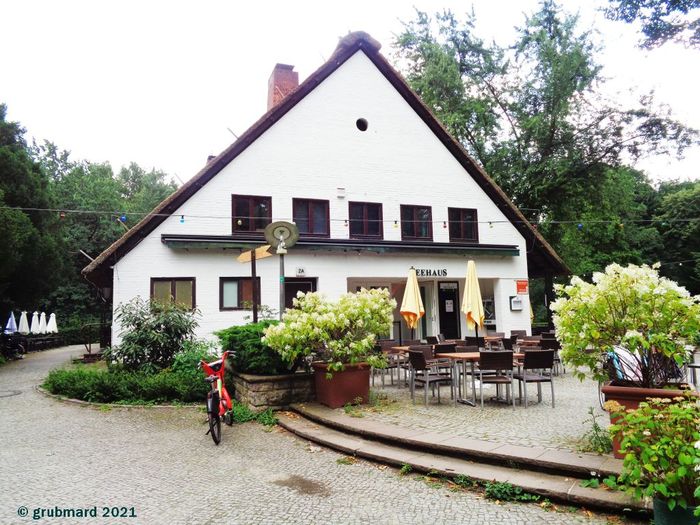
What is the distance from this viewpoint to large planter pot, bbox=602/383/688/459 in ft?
15.5

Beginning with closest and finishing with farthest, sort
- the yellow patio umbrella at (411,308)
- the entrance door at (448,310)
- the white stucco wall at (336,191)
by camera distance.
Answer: the yellow patio umbrella at (411,308) < the white stucco wall at (336,191) < the entrance door at (448,310)

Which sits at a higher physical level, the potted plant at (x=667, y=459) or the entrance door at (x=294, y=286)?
the entrance door at (x=294, y=286)

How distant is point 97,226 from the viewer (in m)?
40.4

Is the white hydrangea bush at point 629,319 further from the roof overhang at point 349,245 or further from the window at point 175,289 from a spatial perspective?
the window at point 175,289

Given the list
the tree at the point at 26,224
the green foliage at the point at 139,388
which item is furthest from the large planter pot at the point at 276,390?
the tree at the point at 26,224

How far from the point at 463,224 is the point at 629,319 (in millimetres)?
13514

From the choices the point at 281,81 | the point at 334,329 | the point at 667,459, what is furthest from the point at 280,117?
the point at 667,459

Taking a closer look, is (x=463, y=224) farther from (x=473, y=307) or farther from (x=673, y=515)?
(x=673, y=515)

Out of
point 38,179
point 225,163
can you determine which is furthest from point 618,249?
point 38,179

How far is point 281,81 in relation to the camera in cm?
2039

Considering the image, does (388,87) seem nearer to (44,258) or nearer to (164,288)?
(164,288)

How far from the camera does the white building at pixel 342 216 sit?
14492mm

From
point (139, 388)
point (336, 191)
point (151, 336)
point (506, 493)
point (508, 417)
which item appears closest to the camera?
point (506, 493)

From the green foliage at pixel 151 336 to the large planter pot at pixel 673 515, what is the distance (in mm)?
10061
